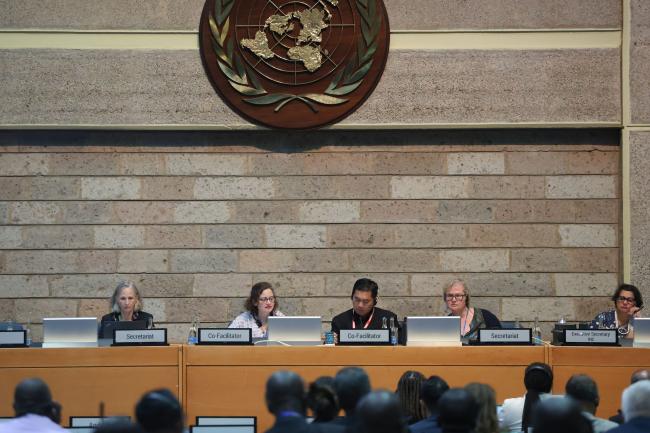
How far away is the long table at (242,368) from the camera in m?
6.72

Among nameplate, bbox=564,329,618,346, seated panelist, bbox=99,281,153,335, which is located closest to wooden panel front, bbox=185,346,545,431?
nameplate, bbox=564,329,618,346

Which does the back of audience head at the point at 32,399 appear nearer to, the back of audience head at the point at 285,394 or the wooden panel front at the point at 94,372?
the back of audience head at the point at 285,394

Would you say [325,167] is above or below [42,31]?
below

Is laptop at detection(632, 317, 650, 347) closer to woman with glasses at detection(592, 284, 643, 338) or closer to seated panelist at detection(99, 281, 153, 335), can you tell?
woman with glasses at detection(592, 284, 643, 338)

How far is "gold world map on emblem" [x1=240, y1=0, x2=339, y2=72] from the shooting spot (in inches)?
367

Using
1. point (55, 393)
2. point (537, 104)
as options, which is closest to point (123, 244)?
point (55, 393)

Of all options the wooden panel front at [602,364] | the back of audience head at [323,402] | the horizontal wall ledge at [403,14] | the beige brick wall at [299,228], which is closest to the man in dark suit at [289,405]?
the back of audience head at [323,402]

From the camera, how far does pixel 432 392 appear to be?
496 cm

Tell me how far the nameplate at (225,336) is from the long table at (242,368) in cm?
10

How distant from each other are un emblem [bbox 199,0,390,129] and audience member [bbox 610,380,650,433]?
17.6 ft

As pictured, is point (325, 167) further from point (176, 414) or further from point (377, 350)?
point (176, 414)

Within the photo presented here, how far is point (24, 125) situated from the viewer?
933cm

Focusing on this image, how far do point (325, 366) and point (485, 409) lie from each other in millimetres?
2336

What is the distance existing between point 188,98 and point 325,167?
49.2 inches
